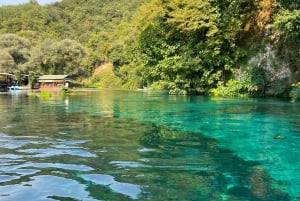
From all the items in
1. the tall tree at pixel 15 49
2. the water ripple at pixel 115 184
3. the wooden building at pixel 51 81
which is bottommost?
the water ripple at pixel 115 184

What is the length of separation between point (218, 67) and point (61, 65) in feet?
215

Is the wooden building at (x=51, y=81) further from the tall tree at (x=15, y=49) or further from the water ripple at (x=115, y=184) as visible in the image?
the water ripple at (x=115, y=184)

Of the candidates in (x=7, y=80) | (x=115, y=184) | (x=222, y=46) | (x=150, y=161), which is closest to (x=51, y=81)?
(x=7, y=80)

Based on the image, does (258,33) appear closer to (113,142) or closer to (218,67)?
(218,67)

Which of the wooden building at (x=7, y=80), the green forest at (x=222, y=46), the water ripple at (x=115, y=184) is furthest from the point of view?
the wooden building at (x=7, y=80)

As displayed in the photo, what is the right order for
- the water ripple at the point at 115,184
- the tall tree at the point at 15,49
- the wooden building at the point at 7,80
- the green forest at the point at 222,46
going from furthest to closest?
the tall tree at the point at 15,49, the wooden building at the point at 7,80, the green forest at the point at 222,46, the water ripple at the point at 115,184

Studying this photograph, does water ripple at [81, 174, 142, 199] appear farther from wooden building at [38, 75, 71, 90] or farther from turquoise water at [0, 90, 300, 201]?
wooden building at [38, 75, 71, 90]

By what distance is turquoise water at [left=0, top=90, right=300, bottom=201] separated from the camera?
244 inches

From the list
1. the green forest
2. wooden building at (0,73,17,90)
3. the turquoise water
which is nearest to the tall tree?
wooden building at (0,73,17,90)

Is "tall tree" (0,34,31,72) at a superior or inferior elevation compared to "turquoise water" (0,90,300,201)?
superior

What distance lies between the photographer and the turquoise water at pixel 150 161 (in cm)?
619

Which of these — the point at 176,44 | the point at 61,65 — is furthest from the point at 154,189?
the point at 61,65

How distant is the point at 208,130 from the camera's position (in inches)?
531

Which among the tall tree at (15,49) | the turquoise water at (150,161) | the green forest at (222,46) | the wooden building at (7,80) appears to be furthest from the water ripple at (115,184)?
the tall tree at (15,49)
